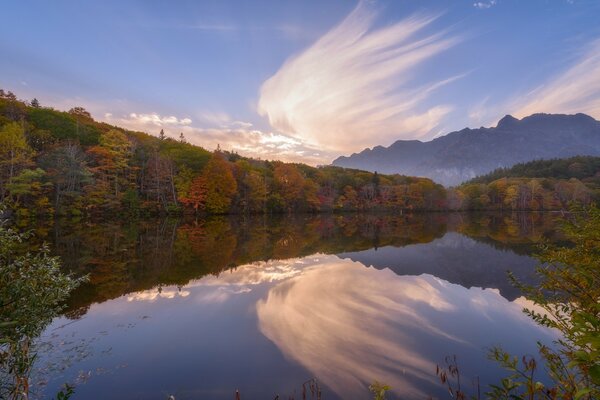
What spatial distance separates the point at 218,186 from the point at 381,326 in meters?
53.4

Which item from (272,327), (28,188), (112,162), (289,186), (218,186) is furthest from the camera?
(289,186)

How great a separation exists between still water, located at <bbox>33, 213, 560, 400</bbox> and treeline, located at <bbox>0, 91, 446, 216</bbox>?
1128 inches

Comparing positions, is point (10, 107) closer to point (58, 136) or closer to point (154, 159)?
point (58, 136)

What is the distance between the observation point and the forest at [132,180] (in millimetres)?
39469

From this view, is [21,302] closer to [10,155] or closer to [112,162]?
[10,155]

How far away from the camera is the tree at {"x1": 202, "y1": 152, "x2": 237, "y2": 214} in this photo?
192ft

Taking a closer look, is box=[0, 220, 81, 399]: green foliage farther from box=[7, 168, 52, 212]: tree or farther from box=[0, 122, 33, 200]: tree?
box=[0, 122, 33, 200]: tree

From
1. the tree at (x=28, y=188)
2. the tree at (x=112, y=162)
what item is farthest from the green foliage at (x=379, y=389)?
the tree at (x=112, y=162)

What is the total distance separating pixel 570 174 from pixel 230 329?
7008 inches

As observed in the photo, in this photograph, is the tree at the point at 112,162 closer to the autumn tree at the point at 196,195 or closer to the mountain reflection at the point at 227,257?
the autumn tree at the point at 196,195

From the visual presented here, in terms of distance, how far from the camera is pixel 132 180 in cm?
5456

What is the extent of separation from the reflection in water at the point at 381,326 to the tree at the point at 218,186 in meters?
46.8

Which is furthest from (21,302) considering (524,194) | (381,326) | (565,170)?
(565,170)

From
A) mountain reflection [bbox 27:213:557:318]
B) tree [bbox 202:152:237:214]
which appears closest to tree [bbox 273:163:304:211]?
tree [bbox 202:152:237:214]
